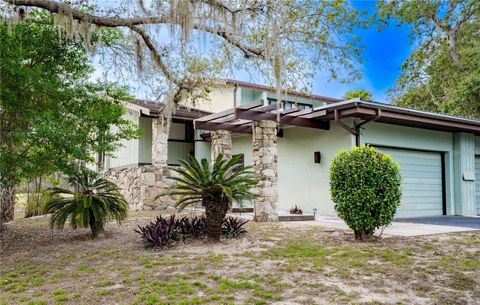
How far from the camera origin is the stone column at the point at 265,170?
9664mm

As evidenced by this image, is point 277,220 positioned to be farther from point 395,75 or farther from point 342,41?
point 395,75

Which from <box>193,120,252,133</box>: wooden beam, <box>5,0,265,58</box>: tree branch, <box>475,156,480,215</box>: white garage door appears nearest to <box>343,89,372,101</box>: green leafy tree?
<box>475,156,480,215</box>: white garage door

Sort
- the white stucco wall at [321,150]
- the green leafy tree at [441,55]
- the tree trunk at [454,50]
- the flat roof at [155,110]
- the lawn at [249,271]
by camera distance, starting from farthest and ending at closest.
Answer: the tree trunk at [454,50] < the green leafy tree at [441,55] < the flat roof at [155,110] < the white stucco wall at [321,150] < the lawn at [249,271]

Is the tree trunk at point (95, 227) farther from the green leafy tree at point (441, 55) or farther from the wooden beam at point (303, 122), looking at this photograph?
the green leafy tree at point (441, 55)

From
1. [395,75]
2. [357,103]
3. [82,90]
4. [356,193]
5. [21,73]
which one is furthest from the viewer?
[395,75]

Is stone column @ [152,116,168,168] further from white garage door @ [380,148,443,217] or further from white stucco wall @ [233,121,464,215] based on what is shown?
white garage door @ [380,148,443,217]

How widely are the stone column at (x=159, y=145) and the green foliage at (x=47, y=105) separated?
5417mm

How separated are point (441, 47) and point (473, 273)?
16573mm

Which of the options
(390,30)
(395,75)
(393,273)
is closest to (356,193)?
(393,273)

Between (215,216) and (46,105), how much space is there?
11.9ft

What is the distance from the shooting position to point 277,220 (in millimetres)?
9750

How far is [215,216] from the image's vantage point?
661 centimetres

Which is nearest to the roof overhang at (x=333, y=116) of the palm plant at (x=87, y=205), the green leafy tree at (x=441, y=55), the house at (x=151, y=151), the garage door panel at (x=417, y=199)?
the garage door panel at (x=417, y=199)

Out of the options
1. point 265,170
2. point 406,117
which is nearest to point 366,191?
point 265,170
